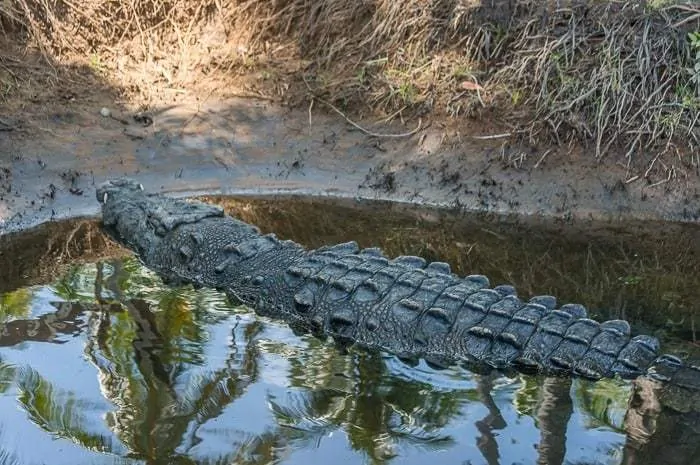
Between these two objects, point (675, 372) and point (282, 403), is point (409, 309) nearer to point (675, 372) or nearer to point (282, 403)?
point (282, 403)

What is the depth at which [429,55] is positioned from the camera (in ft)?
26.7

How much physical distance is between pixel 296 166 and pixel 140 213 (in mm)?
1878

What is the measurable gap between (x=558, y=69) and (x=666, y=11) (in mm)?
1139

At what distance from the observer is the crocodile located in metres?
4.05

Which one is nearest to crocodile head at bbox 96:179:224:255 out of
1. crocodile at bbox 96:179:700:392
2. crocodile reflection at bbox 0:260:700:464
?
crocodile at bbox 96:179:700:392

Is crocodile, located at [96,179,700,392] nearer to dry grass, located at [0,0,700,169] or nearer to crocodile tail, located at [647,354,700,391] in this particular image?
crocodile tail, located at [647,354,700,391]

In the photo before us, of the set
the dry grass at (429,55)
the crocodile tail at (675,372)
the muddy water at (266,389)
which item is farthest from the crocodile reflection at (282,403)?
the dry grass at (429,55)

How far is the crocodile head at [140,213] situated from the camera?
5.94 m

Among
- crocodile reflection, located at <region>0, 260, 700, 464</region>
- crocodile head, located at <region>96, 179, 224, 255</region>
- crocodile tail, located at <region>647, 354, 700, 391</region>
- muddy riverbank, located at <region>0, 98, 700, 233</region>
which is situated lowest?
crocodile reflection, located at <region>0, 260, 700, 464</region>

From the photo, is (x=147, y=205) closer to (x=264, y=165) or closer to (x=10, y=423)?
(x=264, y=165)

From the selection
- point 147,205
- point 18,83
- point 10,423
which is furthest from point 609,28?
point 10,423

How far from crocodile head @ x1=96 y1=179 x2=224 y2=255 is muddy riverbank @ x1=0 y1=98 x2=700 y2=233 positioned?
18.1 inches

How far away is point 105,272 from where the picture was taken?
5559mm

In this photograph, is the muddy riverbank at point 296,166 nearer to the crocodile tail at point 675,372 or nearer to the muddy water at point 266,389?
the muddy water at point 266,389
